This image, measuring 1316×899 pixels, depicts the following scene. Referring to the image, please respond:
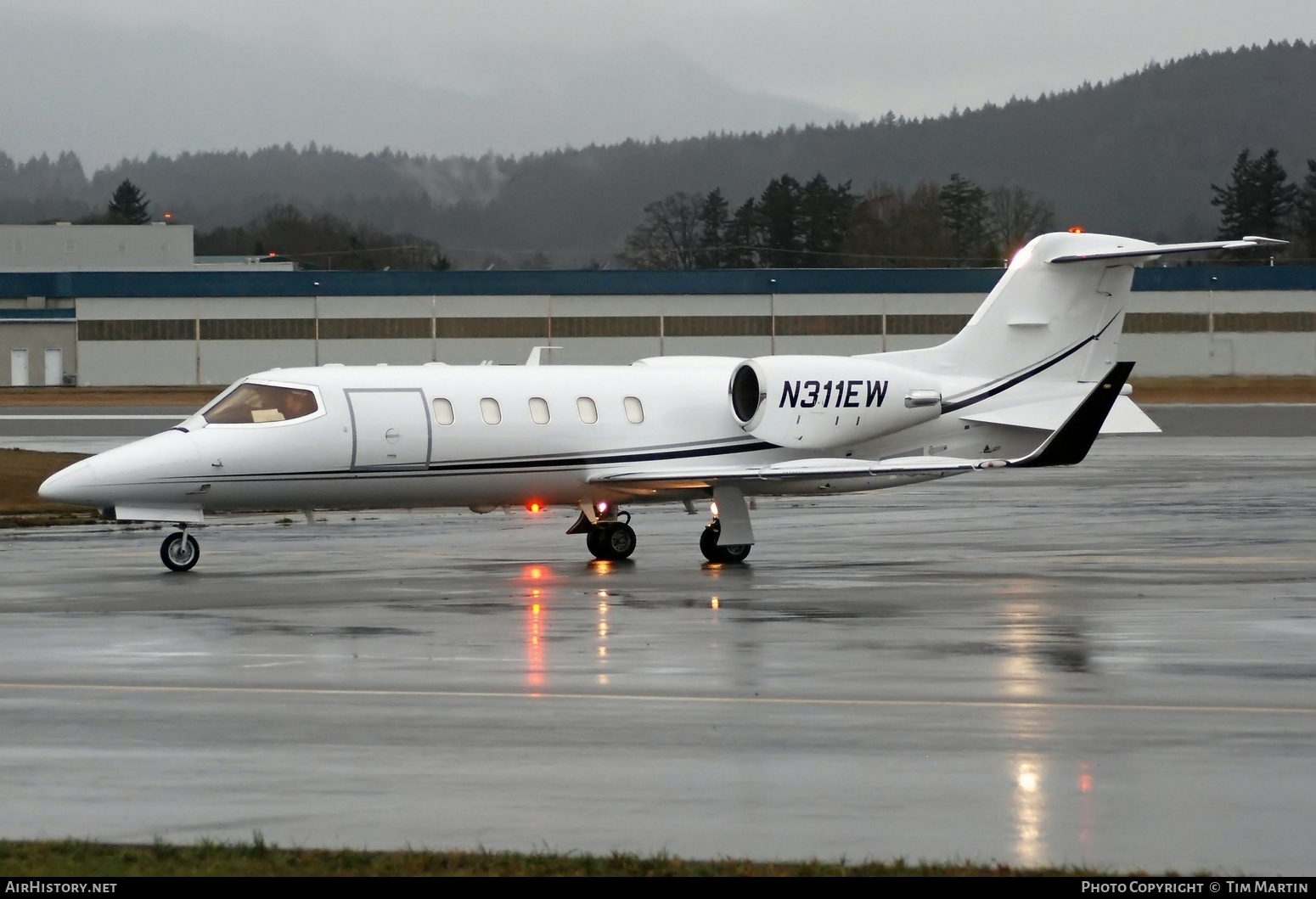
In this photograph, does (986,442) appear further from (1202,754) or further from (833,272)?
(833,272)

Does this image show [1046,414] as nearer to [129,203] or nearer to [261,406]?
[261,406]

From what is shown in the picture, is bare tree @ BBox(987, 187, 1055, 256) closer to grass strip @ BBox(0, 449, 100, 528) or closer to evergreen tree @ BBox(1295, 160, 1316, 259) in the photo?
evergreen tree @ BBox(1295, 160, 1316, 259)

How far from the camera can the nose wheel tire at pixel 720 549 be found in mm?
22344

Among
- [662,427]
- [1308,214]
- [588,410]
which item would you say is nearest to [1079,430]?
[662,427]

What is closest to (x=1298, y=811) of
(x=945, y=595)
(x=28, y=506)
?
(x=945, y=595)

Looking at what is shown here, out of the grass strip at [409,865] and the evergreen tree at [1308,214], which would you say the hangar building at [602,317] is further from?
the grass strip at [409,865]

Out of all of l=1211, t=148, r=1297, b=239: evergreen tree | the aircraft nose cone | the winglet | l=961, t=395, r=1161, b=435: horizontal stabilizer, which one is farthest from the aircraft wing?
l=1211, t=148, r=1297, b=239: evergreen tree

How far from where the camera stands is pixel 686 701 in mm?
12086

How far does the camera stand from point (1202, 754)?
10.1m

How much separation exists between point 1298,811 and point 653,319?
7923 centimetres

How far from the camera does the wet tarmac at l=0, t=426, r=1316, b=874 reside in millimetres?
8570

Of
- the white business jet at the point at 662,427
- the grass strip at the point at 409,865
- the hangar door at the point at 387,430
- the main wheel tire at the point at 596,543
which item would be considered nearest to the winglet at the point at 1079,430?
the white business jet at the point at 662,427

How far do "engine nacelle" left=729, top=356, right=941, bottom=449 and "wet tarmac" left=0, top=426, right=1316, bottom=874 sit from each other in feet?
5.58
